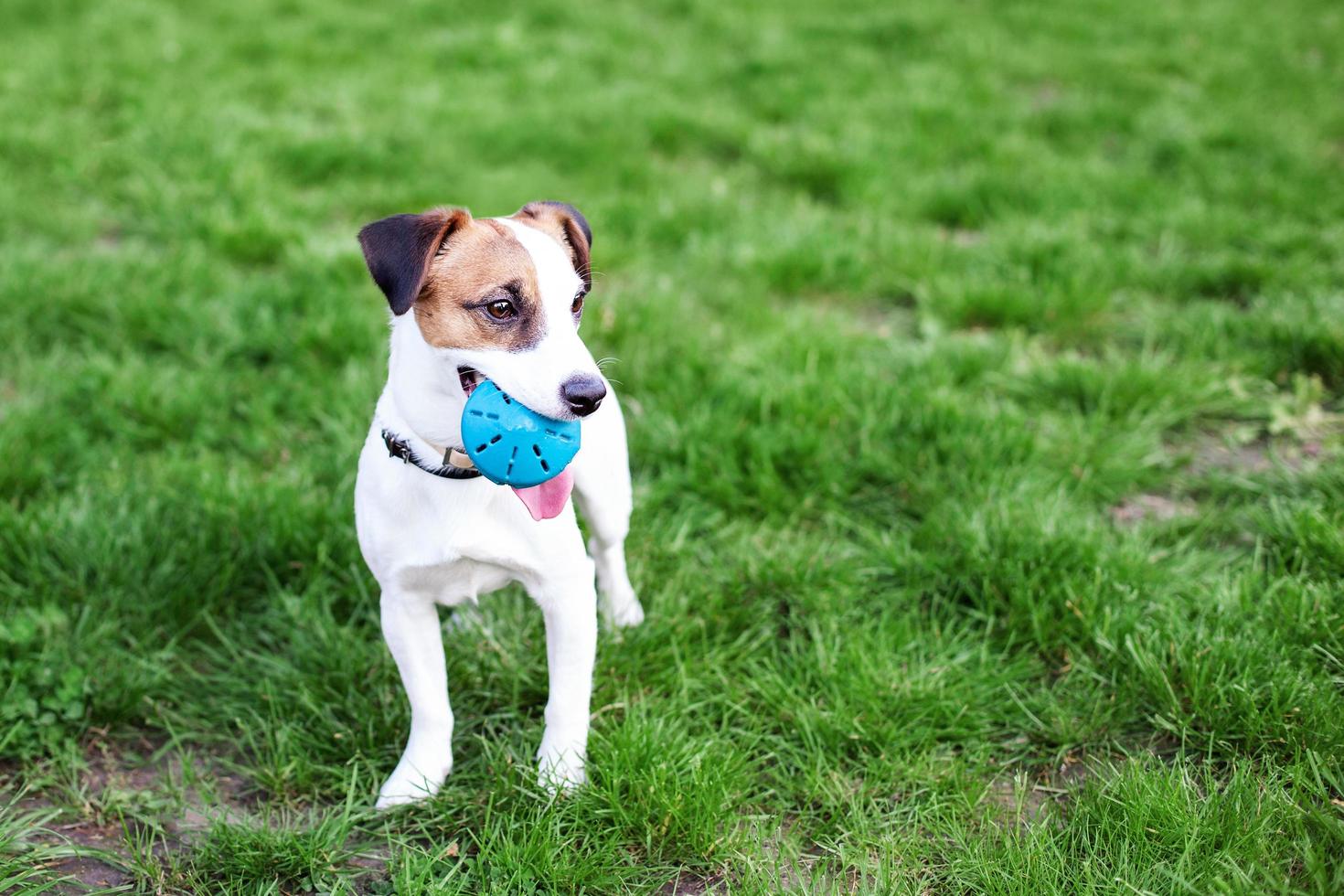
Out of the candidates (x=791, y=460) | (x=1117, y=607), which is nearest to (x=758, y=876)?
(x=1117, y=607)

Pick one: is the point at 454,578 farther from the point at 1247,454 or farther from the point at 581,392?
the point at 1247,454

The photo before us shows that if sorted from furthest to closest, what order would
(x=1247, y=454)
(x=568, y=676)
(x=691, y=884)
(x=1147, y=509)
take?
(x=1247, y=454) → (x=1147, y=509) → (x=568, y=676) → (x=691, y=884)

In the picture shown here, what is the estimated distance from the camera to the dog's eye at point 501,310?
2.40m

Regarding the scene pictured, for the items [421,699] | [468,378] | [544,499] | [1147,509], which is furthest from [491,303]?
[1147,509]

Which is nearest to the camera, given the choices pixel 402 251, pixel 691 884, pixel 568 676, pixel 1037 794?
pixel 402 251

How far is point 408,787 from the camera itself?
2.74 m

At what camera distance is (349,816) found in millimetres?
2672

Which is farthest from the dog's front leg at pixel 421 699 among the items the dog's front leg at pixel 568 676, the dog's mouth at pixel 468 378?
the dog's mouth at pixel 468 378

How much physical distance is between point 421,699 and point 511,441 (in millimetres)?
900

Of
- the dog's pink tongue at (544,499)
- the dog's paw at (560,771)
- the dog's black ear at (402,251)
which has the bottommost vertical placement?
the dog's paw at (560,771)

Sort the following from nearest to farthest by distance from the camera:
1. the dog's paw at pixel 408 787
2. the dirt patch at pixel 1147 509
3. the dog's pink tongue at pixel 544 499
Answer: the dog's pink tongue at pixel 544 499 < the dog's paw at pixel 408 787 < the dirt patch at pixel 1147 509

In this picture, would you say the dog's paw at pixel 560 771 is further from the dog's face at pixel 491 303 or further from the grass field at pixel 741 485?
the dog's face at pixel 491 303

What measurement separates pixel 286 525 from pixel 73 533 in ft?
2.18

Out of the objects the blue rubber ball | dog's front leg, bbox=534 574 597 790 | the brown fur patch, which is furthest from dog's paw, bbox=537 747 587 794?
the brown fur patch
